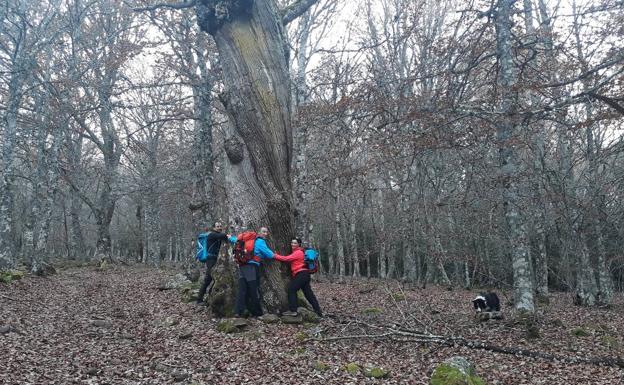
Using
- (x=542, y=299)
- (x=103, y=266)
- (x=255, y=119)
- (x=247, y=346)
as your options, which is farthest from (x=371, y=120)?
(x=103, y=266)

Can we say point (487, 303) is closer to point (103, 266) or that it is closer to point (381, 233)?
point (381, 233)

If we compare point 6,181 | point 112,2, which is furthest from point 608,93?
point 112,2

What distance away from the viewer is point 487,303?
970 cm

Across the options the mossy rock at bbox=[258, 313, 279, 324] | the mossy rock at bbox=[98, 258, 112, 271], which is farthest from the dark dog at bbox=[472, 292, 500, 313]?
the mossy rock at bbox=[98, 258, 112, 271]

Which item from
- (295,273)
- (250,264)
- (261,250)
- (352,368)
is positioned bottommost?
(352,368)

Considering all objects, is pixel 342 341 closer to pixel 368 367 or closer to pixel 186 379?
pixel 368 367

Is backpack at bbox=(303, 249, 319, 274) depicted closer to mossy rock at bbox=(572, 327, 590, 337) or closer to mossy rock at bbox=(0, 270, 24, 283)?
mossy rock at bbox=(572, 327, 590, 337)

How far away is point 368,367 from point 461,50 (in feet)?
20.4

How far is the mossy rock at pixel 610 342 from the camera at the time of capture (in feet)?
25.0

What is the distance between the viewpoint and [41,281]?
44.9 ft

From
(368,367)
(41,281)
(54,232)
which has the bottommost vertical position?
(368,367)

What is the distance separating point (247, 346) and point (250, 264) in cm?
163

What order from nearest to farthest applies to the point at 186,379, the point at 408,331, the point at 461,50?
the point at 186,379
the point at 408,331
the point at 461,50

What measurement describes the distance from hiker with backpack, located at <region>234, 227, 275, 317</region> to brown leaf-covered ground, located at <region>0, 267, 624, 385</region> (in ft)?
1.30
